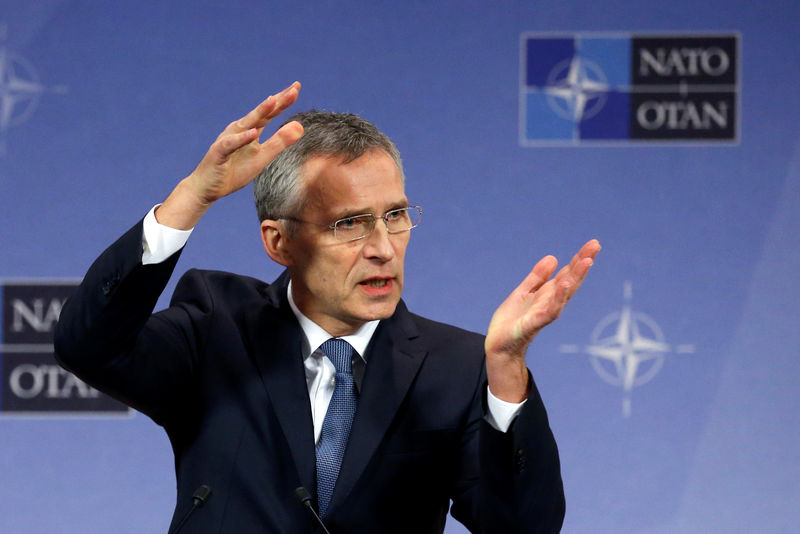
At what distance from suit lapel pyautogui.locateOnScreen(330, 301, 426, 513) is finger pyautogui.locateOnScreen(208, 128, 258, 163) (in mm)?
465

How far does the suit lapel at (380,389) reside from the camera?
1727mm

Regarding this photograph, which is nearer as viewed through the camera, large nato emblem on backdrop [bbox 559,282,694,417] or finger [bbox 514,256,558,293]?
finger [bbox 514,256,558,293]

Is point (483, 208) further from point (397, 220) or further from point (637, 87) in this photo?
point (397, 220)

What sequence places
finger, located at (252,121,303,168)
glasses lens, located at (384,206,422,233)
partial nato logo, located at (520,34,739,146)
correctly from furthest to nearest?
partial nato logo, located at (520,34,739,146) < glasses lens, located at (384,206,422,233) < finger, located at (252,121,303,168)

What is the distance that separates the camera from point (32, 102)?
3264 mm

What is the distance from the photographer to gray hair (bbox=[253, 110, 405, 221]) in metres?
1.81

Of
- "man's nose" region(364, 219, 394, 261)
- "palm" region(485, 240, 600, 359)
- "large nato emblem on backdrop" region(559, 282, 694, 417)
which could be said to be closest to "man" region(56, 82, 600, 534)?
"man's nose" region(364, 219, 394, 261)

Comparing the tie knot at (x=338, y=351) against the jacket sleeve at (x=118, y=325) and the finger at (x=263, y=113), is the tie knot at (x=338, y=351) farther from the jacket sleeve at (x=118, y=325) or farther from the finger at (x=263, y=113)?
the finger at (x=263, y=113)

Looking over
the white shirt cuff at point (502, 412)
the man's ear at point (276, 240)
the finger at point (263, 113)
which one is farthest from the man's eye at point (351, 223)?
the white shirt cuff at point (502, 412)

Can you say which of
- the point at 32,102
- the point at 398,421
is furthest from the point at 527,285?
the point at 32,102

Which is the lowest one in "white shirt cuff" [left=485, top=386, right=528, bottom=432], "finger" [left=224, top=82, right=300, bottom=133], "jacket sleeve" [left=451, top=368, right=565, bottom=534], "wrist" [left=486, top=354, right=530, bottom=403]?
"jacket sleeve" [left=451, top=368, right=565, bottom=534]

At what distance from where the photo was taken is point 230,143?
1.52 m

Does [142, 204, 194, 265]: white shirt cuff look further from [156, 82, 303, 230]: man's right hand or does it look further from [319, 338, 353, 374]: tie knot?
[319, 338, 353, 374]: tie knot

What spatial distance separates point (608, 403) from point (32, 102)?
186cm
